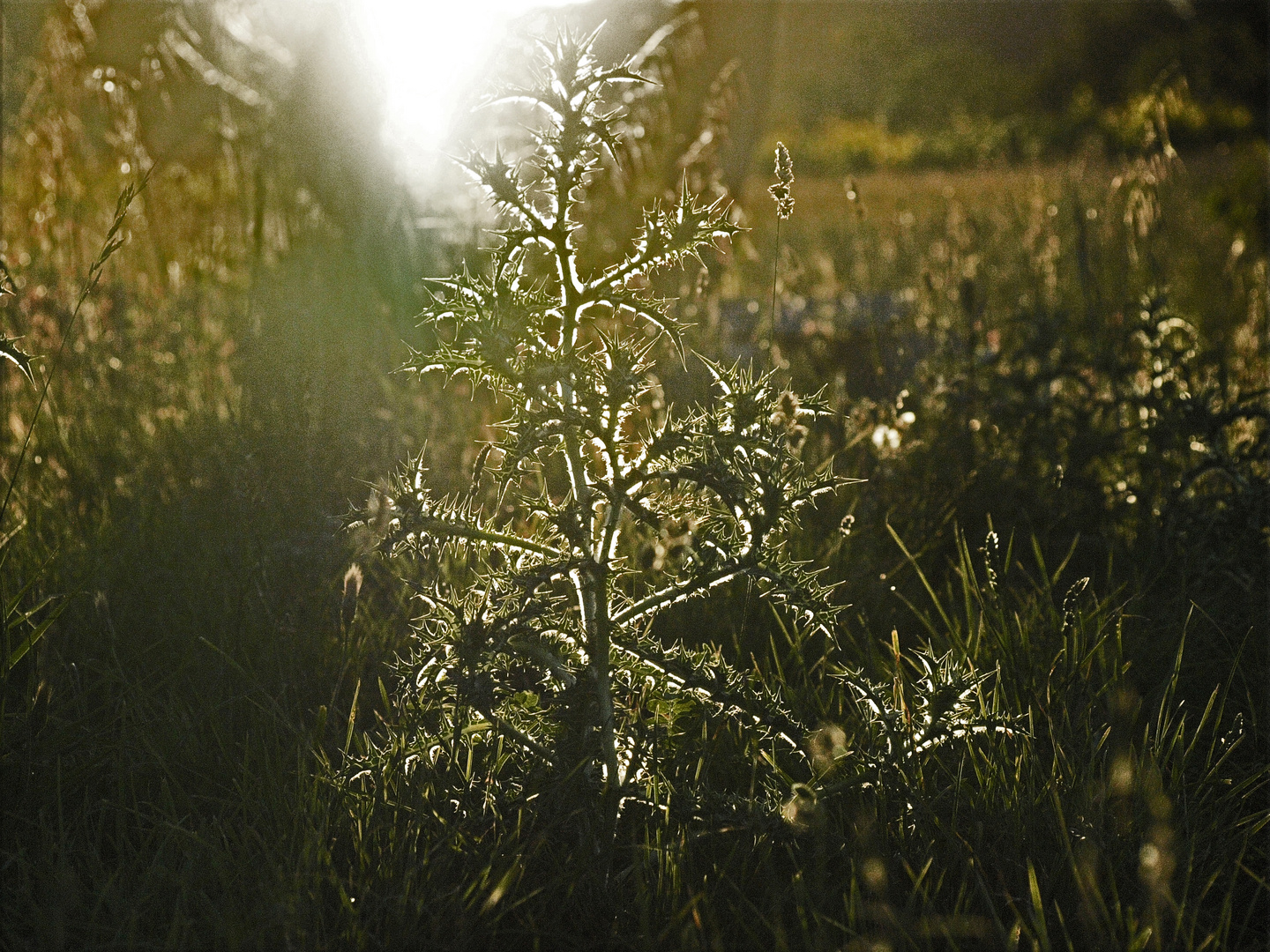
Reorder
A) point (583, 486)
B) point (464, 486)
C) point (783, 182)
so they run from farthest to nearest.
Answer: point (464, 486), point (783, 182), point (583, 486)

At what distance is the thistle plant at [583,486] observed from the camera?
4.22ft

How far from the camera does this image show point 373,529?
1.34 m

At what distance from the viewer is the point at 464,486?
2625 millimetres

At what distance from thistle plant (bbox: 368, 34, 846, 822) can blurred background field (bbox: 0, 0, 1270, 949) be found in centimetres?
14

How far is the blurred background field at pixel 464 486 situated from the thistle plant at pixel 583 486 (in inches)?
5.3

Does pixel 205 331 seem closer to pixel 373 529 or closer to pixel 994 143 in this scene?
pixel 373 529

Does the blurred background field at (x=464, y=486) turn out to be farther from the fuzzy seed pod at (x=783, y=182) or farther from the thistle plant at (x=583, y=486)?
the fuzzy seed pod at (x=783, y=182)

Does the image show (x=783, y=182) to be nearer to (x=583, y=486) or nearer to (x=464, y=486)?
(x=583, y=486)

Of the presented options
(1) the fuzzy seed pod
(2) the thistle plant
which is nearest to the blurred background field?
(2) the thistle plant

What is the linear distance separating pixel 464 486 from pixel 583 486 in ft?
4.30

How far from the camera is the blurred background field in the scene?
1343 millimetres

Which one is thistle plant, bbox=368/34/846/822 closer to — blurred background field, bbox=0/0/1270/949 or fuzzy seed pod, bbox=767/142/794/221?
blurred background field, bbox=0/0/1270/949

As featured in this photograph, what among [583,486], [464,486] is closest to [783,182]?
[583,486]

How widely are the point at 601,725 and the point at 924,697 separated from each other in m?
0.51
